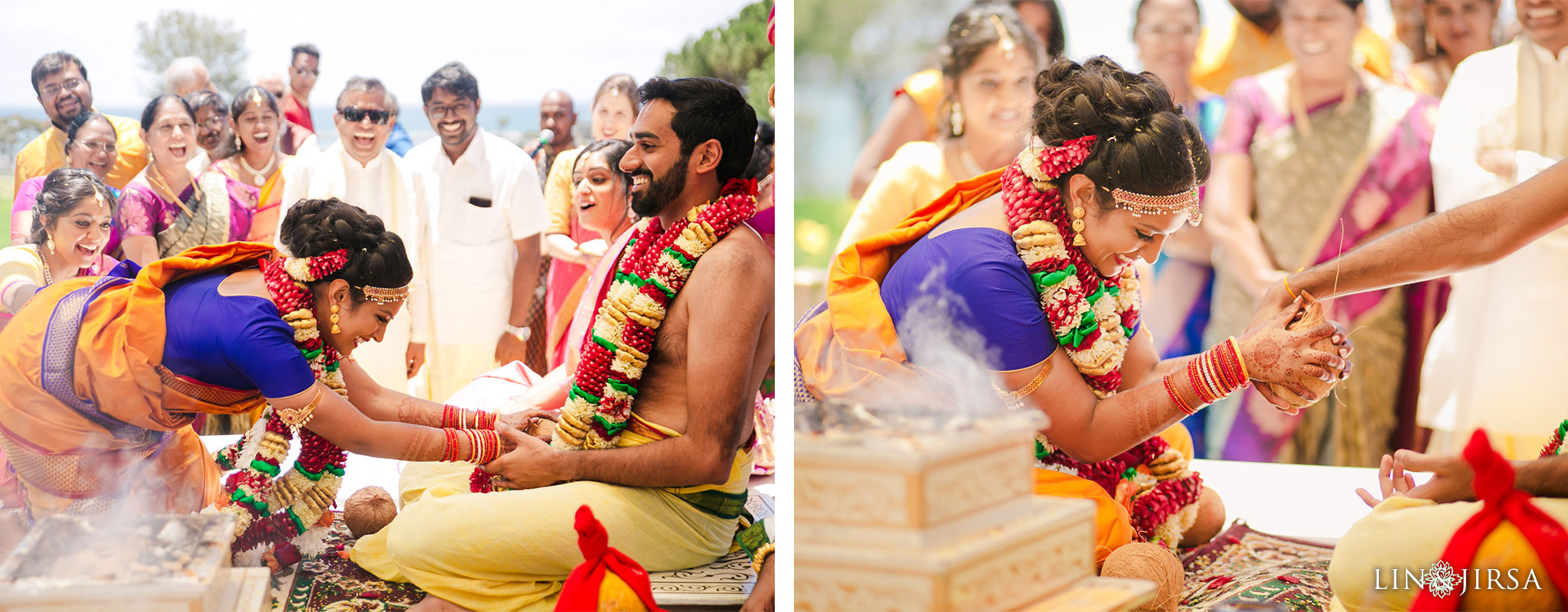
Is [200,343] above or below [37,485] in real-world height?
above

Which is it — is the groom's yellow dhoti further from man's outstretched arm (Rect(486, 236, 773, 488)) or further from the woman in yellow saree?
the woman in yellow saree

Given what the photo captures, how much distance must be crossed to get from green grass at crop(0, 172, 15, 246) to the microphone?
1271mm

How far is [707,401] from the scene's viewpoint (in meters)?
2.51

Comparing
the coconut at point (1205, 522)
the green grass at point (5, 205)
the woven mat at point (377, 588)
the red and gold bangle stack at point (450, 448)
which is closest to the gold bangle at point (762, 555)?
the woven mat at point (377, 588)

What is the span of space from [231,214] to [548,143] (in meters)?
0.88

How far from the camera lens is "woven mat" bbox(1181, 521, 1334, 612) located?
258cm

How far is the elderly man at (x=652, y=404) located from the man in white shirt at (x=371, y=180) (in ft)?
1.87

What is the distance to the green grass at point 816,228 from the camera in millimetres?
2338

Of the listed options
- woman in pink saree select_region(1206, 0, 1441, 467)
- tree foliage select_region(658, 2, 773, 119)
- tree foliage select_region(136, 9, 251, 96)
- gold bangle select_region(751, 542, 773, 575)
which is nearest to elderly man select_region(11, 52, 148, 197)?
tree foliage select_region(136, 9, 251, 96)

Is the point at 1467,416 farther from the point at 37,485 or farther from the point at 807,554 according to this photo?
the point at 37,485

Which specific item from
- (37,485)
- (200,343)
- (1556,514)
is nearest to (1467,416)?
(1556,514)

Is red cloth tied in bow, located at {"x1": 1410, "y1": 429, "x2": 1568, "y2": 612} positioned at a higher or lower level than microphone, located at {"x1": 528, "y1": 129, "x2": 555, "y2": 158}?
lower

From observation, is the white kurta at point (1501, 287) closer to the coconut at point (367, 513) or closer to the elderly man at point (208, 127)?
the coconut at point (367, 513)

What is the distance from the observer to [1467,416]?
350 centimetres
